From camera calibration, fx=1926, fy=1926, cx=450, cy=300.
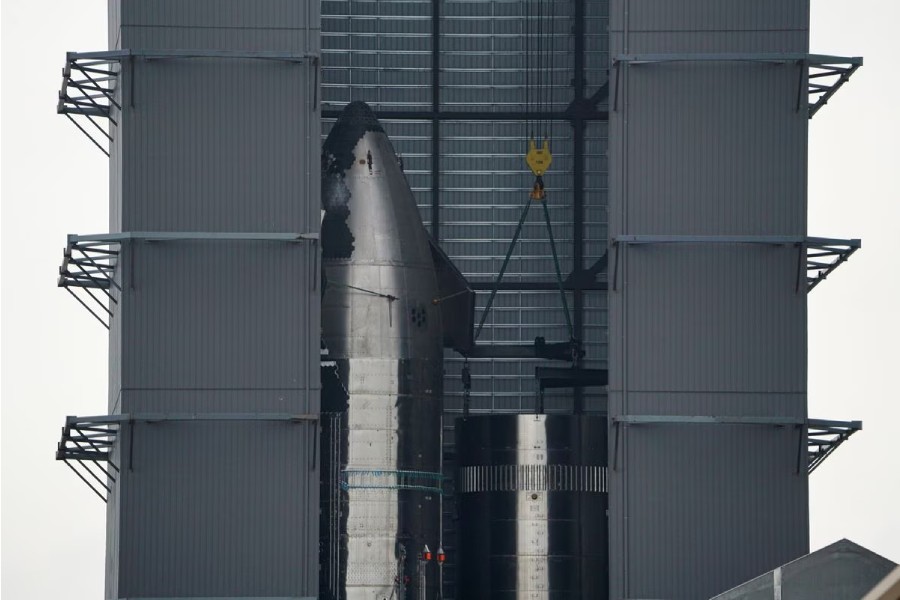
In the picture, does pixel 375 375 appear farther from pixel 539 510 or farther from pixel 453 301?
pixel 539 510

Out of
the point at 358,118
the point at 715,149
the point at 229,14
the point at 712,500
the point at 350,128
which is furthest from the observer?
the point at 358,118

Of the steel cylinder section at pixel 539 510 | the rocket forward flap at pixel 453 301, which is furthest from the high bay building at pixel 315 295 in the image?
the rocket forward flap at pixel 453 301

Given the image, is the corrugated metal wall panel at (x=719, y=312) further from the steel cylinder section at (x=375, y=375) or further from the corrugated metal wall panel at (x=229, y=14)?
the corrugated metal wall panel at (x=229, y=14)

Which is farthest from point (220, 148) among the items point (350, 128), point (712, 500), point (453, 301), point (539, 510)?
point (712, 500)

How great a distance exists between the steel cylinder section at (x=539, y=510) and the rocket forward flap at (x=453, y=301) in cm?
309

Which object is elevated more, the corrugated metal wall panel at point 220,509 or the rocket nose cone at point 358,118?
the rocket nose cone at point 358,118

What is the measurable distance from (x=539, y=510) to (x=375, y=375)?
5.20 meters

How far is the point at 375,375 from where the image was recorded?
45594 millimetres

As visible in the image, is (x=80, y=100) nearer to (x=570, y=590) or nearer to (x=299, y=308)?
(x=299, y=308)

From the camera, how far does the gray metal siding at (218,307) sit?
141 feet

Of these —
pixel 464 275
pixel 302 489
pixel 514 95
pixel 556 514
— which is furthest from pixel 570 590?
pixel 514 95

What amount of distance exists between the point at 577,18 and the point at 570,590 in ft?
53.9

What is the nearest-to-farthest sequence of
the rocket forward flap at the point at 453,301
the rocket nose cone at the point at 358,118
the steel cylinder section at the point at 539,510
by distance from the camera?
the steel cylinder section at the point at 539,510, the rocket nose cone at the point at 358,118, the rocket forward flap at the point at 453,301

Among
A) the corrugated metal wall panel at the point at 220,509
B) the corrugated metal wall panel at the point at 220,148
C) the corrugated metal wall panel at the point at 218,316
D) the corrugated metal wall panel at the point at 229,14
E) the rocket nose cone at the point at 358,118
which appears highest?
the corrugated metal wall panel at the point at 229,14
